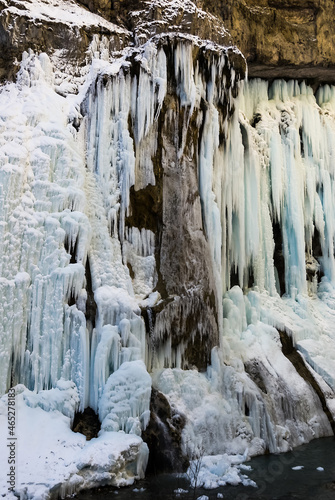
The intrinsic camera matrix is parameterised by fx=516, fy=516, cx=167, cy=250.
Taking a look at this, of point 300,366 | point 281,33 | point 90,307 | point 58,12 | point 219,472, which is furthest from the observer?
point 281,33

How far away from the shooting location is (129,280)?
390 inches

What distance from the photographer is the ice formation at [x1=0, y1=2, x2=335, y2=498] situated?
8562 millimetres

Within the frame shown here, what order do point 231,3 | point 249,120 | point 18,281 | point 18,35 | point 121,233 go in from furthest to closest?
point 249,120 → point 231,3 → point 18,35 → point 121,233 → point 18,281

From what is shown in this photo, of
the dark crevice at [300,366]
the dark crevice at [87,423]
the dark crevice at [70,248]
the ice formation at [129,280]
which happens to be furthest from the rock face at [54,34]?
the dark crevice at [300,366]

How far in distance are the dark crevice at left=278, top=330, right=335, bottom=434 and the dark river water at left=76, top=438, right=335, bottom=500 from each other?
193 cm

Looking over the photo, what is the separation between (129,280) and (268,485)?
428cm

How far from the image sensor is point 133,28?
39.9ft

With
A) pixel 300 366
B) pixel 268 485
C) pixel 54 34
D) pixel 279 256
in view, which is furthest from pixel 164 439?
pixel 54 34

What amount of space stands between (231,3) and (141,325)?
9962mm

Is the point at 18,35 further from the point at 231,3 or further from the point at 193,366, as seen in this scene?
the point at 193,366

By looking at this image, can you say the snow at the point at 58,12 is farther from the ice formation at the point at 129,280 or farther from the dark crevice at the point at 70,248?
the dark crevice at the point at 70,248

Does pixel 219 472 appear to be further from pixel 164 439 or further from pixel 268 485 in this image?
pixel 164 439

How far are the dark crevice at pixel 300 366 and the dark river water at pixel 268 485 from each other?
1.93 m

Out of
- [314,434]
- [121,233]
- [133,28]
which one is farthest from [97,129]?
[314,434]
